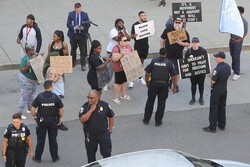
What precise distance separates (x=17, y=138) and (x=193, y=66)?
4.71 m

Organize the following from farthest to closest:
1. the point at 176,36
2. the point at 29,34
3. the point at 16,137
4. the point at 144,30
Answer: the point at 144,30
the point at 29,34
the point at 176,36
the point at 16,137

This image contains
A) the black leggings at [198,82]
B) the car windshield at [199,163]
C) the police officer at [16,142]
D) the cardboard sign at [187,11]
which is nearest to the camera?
the car windshield at [199,163]

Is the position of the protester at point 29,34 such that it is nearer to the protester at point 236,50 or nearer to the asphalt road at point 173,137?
the asphalt road at point 173,137

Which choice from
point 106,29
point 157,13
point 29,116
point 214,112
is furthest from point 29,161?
point 157,13

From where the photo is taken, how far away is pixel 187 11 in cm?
1486

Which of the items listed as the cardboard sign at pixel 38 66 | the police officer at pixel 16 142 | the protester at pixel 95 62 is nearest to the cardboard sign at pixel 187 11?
the protester at pixel 95 62

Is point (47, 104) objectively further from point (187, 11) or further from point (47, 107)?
point (187, 11)

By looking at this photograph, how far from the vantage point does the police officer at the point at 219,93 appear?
1191 cm

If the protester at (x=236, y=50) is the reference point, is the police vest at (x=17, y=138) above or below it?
below

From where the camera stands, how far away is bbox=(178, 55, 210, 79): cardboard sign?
1312cm

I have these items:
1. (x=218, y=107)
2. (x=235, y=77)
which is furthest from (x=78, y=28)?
(x=218, y=107)

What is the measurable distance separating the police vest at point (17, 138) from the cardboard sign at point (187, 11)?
19.8 feet

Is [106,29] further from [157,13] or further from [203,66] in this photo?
[203,66]

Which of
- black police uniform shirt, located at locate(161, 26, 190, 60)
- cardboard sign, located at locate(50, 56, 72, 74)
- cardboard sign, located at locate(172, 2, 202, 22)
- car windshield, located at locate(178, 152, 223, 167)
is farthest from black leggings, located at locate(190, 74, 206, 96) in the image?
car windshield, located at locate(178, 152, 223, 167)
